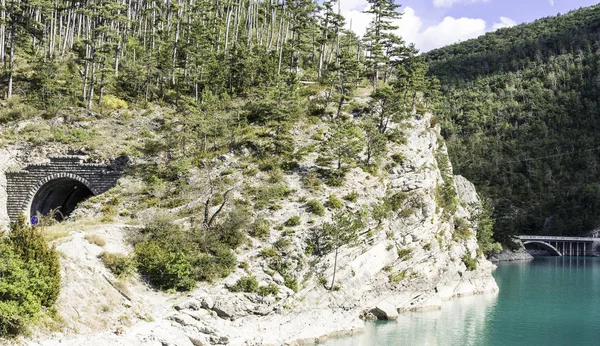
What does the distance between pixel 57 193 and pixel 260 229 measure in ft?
86.8

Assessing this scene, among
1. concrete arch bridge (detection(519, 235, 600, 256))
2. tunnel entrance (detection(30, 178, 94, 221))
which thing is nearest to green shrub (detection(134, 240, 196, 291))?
tunnel entrance (detection(30, 178, 94, 221))

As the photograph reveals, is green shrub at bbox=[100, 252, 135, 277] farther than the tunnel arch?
No

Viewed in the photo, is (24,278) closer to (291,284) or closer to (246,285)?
(246,285)

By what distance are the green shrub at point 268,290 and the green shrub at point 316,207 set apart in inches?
334

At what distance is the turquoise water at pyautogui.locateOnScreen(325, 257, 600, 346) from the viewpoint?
39250 millimetres

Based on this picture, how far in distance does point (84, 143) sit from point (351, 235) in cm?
2987

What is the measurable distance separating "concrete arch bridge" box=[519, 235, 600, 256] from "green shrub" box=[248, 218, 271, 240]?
101770mm

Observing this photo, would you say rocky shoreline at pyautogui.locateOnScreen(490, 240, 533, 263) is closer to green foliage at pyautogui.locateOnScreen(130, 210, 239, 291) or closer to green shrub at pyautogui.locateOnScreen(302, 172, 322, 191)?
green shrub at pyautogui.locateOnScreen(302, 172, 322, 191)

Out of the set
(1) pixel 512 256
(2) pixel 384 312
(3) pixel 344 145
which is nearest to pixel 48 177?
(3) pixel 344 145

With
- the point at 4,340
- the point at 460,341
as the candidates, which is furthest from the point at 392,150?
the point at 4,340

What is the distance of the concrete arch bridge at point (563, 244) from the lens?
124375mm

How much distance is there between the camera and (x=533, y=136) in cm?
15875

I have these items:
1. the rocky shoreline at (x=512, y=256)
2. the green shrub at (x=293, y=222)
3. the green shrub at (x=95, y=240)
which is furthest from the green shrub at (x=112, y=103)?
the rocky shoreline at (x=512, y=256)

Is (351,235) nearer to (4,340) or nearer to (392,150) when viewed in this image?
(392,150)
